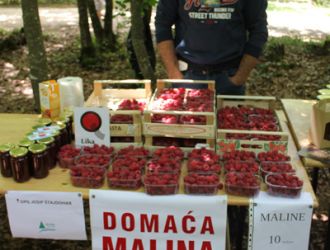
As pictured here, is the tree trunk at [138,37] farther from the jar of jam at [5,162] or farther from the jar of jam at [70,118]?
the jar of jam at [5,162]

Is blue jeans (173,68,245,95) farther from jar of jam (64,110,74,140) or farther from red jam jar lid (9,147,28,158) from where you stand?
red jam jar lid (9,147,28,158)

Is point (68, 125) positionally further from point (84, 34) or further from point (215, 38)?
point (84, 34)

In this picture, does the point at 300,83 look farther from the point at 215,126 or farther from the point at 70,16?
the point at 70,16

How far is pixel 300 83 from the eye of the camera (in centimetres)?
644

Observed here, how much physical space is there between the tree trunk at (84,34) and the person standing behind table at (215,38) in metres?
3.58

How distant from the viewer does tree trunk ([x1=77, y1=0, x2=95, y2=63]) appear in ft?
22.0

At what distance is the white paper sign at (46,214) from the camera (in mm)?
2195

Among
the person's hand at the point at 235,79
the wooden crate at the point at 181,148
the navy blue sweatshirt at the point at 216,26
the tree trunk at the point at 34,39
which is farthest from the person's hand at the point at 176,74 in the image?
the tree trunk at the point at 34,39

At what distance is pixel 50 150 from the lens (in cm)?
234

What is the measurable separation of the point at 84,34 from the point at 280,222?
5434 mm

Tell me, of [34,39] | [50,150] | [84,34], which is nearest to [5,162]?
[50,150]

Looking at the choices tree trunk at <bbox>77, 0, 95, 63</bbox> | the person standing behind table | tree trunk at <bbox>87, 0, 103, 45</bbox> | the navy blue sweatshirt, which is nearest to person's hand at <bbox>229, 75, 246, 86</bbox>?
the person standing behind table

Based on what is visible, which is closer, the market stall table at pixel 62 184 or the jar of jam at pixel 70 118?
the market stall table at pixel 62 184

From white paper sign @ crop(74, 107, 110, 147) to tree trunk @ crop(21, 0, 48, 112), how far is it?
5.79 feet
